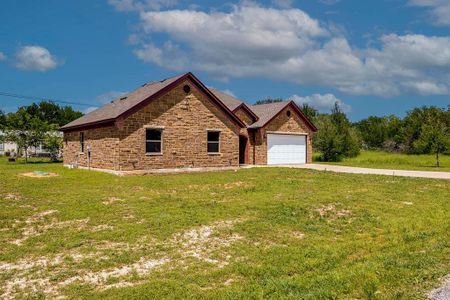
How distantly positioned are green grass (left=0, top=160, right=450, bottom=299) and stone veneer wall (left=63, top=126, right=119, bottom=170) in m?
6.73

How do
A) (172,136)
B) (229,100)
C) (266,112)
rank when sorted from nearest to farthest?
(172,136)
(266,112)
(229,100)

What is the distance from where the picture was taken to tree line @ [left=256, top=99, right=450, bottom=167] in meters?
31.0

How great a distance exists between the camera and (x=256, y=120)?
31.1 meters

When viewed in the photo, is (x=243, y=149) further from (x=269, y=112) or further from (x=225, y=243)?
(x=225, y=243)

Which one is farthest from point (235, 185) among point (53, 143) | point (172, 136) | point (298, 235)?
point (53, 143)

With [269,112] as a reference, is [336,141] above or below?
below

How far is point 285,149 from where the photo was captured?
31672 millimetres

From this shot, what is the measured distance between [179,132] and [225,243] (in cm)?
1542

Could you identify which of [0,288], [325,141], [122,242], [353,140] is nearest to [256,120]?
[325,141]

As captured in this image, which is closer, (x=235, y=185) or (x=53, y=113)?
(x=235, y=185)

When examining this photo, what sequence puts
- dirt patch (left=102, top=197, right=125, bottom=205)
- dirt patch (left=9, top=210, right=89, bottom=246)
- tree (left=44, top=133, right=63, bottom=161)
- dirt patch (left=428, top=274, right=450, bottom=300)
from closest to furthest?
dirt patch (left=428, top=274, right=450, bottom=300) < dirt patch (left=9, top=210, right=89, bottom=246) < dirt patch (left=102, top=197, right=125, bottom=205) < tree (left=44, top=133, right=63, bottom=161)

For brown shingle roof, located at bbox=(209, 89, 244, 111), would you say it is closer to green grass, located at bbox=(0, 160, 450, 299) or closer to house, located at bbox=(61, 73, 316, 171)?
house, located at bbox=(61, 73, 316, 171)

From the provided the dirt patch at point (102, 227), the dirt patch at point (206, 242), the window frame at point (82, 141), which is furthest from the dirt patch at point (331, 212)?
the window frame at point (82, 141)

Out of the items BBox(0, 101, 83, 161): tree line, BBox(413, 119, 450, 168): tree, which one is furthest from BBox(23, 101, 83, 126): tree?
BBox(413, 119, 450, 168): tree
